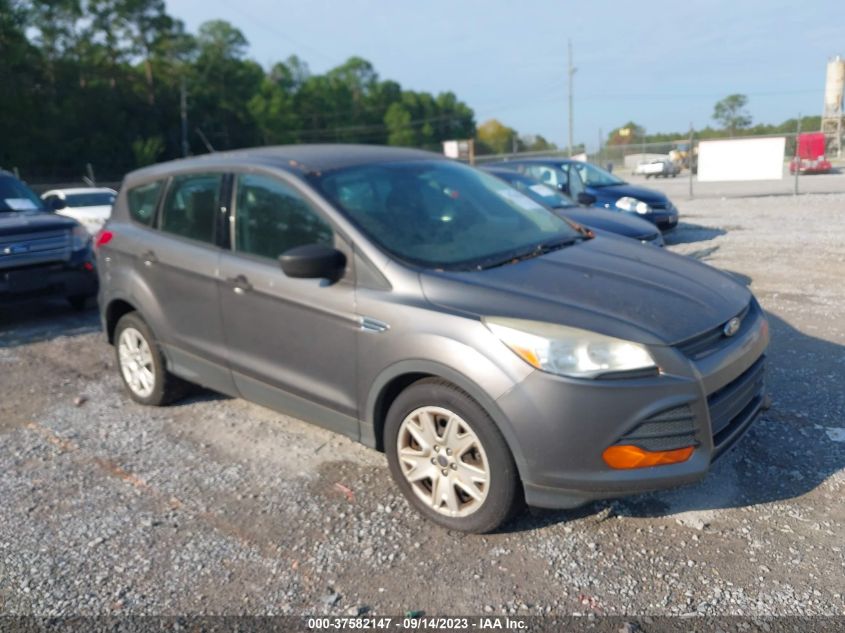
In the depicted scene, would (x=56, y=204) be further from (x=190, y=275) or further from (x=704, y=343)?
(x=704, y=343)

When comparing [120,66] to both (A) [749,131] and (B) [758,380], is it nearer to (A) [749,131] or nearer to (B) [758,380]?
(A) [749,131]

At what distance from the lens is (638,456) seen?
304 cm

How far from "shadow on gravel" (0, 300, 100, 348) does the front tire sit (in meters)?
5.33

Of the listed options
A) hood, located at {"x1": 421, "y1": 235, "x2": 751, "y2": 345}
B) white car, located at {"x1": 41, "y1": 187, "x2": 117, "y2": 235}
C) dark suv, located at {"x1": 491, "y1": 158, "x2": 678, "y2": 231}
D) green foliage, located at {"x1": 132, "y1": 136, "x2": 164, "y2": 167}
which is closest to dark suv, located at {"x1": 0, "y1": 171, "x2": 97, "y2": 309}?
white car, located at {"x1": 41, "y1": 187, "x2": 117, "y2": 235}

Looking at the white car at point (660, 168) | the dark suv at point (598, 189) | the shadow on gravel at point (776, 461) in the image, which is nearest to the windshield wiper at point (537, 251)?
the shadow on gravel at point (776, 461)

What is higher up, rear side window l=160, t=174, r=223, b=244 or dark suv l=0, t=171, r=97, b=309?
rear side window l=160, t=174, r=223, b=244

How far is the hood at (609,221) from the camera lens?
27.3ft

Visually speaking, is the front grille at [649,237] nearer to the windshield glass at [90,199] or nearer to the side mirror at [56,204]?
the side mirror at [56,204]

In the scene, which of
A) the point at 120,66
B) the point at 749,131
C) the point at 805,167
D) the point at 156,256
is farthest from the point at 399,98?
the point at 156,256

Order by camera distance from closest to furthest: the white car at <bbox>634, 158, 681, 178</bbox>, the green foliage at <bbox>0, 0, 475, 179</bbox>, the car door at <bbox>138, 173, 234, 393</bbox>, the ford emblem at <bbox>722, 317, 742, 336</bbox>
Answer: the ford emblem at <bbox>722, 317, 742, 336</bbox>
the car door at <bbox>138, 173, 234, 393</bbox>
the white car at <bbox>634, 158, 681, 178</bbox>
the green foliage at <bbox>0, 0, 475, 179</bbox>

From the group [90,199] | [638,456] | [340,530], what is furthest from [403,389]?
[90,199]

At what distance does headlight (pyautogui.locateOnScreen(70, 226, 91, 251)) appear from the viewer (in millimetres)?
8023

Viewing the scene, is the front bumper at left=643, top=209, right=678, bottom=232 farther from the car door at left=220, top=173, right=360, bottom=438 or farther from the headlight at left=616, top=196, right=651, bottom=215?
the car door at left=220, top=173, right=360, bottom=438

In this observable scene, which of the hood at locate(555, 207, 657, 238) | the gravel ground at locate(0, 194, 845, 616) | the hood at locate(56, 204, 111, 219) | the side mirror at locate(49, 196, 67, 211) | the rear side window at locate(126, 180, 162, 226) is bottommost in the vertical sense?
the gravel ground at locate(0, 194, 845, 616)
